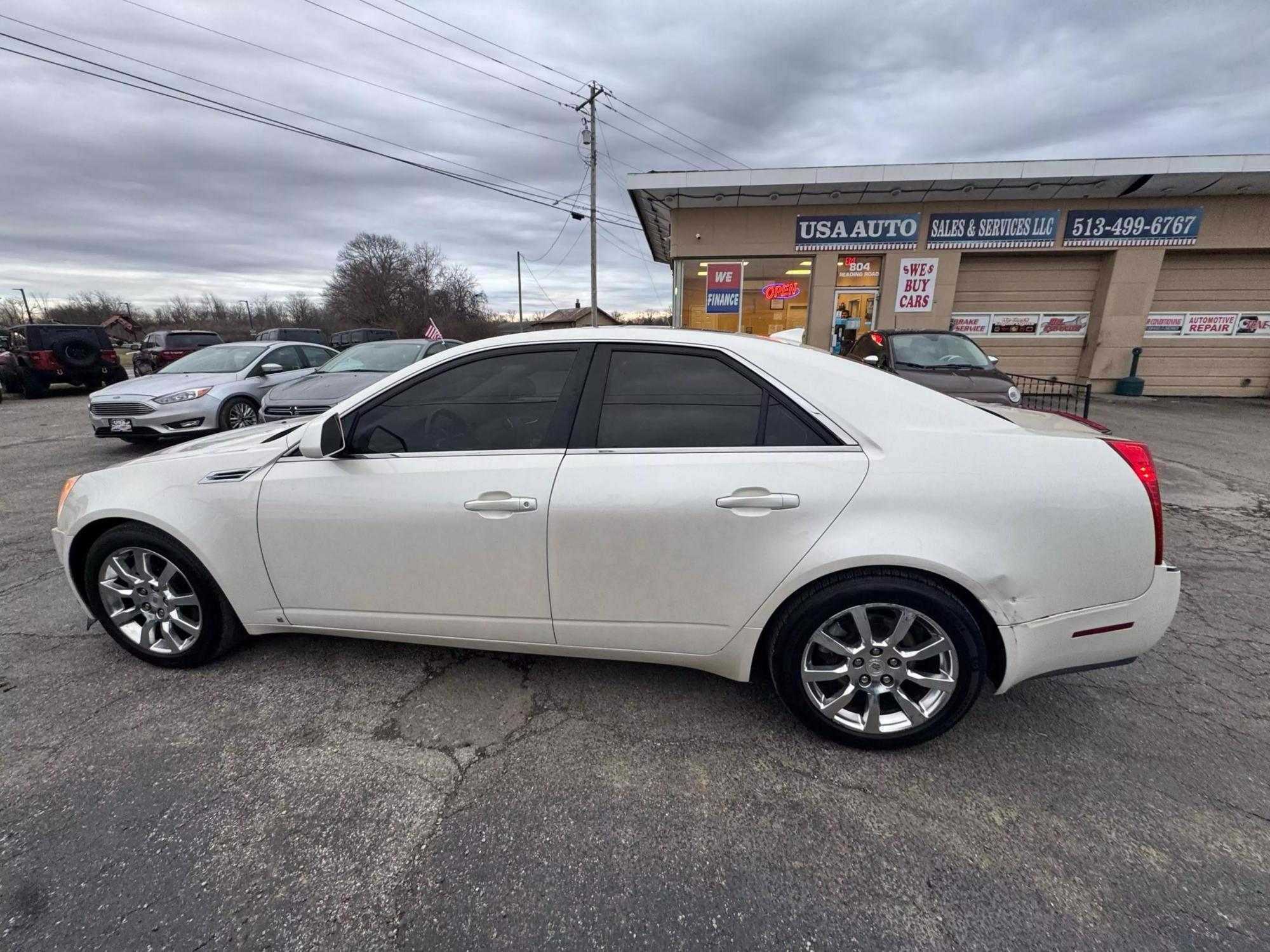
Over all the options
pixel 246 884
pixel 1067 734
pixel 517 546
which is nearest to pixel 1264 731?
pixel 1067 734

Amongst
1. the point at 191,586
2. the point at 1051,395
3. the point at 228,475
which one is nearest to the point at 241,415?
the point at 191,586

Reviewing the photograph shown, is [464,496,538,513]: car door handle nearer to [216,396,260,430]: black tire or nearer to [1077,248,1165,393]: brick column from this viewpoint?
[216,396,260,430]: black tire

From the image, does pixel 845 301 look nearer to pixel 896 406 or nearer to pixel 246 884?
pixel 896 406

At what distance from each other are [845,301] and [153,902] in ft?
46.9

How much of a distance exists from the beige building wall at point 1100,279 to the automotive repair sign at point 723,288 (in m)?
0.33

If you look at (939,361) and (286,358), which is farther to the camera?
(286,358)

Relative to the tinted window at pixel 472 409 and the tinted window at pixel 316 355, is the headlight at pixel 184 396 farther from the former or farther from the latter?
the tinted window at pixel 472 409

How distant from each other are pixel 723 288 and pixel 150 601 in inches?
497

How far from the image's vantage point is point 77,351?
13672 mm

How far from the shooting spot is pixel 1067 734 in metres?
2.28

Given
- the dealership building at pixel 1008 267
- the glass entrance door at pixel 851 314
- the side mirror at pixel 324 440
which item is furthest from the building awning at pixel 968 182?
the side mirror at pixel 324 440

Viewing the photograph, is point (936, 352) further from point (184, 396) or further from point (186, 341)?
point (186, 341)

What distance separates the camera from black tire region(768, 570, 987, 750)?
6.55 ft

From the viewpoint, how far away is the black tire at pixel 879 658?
6.55 feet
